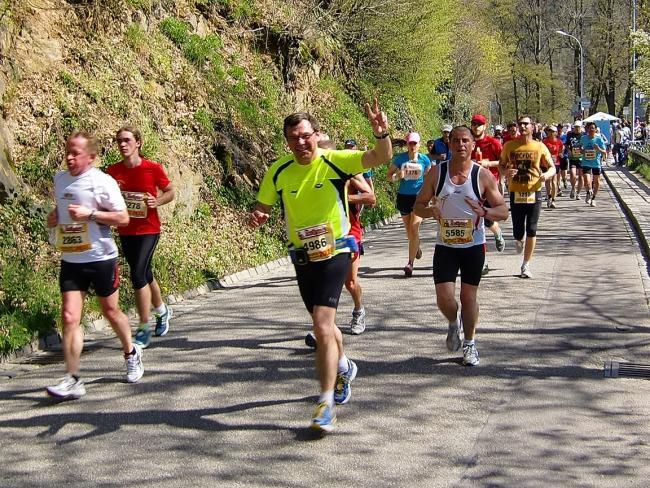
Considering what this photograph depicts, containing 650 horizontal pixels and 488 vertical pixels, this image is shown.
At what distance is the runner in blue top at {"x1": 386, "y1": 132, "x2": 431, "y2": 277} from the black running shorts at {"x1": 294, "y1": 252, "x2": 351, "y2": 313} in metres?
5.68

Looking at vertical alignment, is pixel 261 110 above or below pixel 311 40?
below

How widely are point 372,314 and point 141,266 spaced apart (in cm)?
250

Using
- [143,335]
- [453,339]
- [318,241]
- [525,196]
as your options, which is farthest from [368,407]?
[525,196]

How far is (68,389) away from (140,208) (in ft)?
6.89

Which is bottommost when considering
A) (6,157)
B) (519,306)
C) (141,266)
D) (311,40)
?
(519,306)

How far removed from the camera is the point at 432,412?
600 centimetres

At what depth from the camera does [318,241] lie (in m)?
5.87

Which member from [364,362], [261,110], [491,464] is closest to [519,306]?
[364,362]

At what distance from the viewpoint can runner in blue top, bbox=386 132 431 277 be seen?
11.8 m

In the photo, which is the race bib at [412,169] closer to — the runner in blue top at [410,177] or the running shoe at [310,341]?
the runner in blue top at [410,177]

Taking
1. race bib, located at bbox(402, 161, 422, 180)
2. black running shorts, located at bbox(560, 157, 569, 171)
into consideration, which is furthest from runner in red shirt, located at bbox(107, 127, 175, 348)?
black running shorts, located at bbox(560, 157, 569, 171)

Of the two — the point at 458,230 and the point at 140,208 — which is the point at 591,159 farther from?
the point at 140,208

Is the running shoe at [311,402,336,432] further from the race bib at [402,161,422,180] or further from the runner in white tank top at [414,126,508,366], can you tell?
the race bib at [402,161,422,180]

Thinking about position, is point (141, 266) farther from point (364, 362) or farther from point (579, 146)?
point (579, 146)
